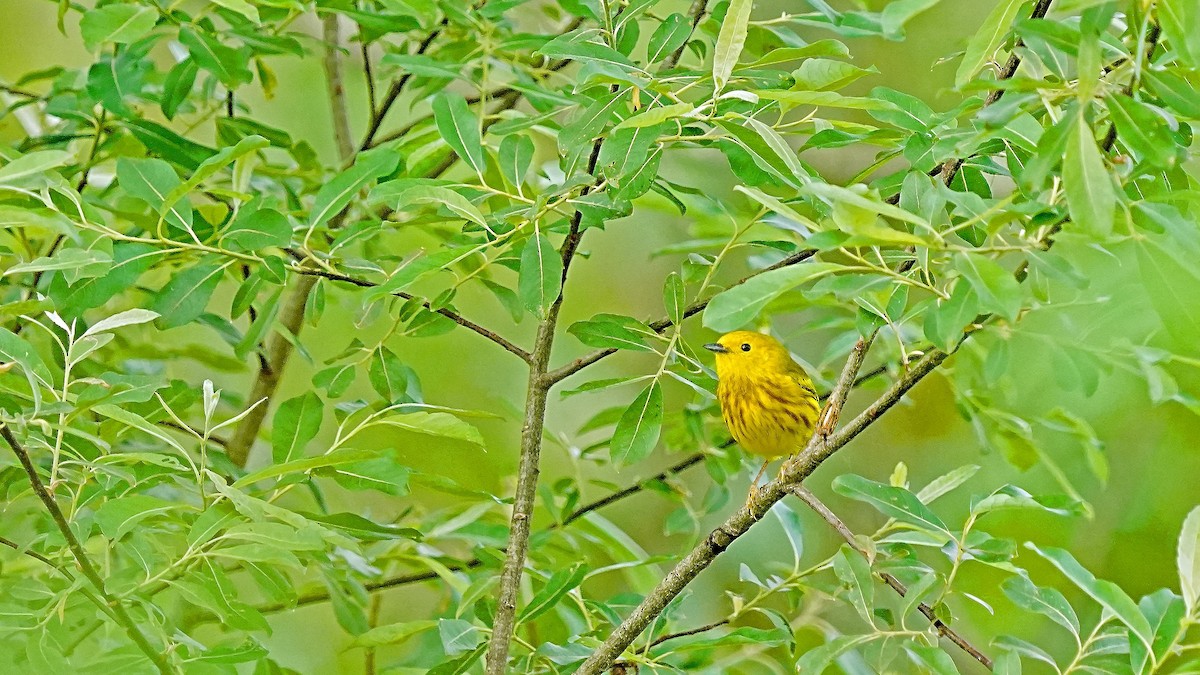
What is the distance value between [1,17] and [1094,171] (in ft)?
10.6

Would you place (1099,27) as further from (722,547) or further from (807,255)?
(722,547)

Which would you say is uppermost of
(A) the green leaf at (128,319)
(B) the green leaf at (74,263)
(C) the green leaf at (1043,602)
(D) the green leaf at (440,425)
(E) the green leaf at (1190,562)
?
(B) the green leaf at (74,263)

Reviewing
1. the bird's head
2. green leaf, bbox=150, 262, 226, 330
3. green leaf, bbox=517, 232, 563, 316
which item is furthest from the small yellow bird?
green leaf, bbox=150, 262, 226, 330

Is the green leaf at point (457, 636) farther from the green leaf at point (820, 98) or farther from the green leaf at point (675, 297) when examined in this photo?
the green leaf at point (820, 98)

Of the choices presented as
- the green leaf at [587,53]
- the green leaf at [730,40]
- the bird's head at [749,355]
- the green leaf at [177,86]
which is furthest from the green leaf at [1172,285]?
the bird's head at [749,355]

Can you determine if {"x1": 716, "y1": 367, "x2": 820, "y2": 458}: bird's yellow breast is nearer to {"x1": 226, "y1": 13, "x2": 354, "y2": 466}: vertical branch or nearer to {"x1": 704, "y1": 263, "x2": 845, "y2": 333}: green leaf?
{"x1": 226, "y1": 13, "x2": 354, "y2": 466}: vertical branch

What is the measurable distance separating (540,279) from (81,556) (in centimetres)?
47

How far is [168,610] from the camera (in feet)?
4.45

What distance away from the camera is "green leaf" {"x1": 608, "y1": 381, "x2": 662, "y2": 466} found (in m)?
1.19

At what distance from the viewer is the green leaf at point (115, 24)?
1228 millimetres

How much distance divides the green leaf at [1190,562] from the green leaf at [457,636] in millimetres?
694

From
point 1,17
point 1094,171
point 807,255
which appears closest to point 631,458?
point 807,255

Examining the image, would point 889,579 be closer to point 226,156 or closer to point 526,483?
point 526,483

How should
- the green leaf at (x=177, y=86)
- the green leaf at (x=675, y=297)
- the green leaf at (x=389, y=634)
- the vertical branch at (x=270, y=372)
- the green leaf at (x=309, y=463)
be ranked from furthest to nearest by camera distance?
the vertical branch at (x=270, y=372), the green leaf at (x=177, y=86), the green leaf at (x=389, y=634), the green leaf at (x=675, y=297), the green leaf at (x=309, y=463)
